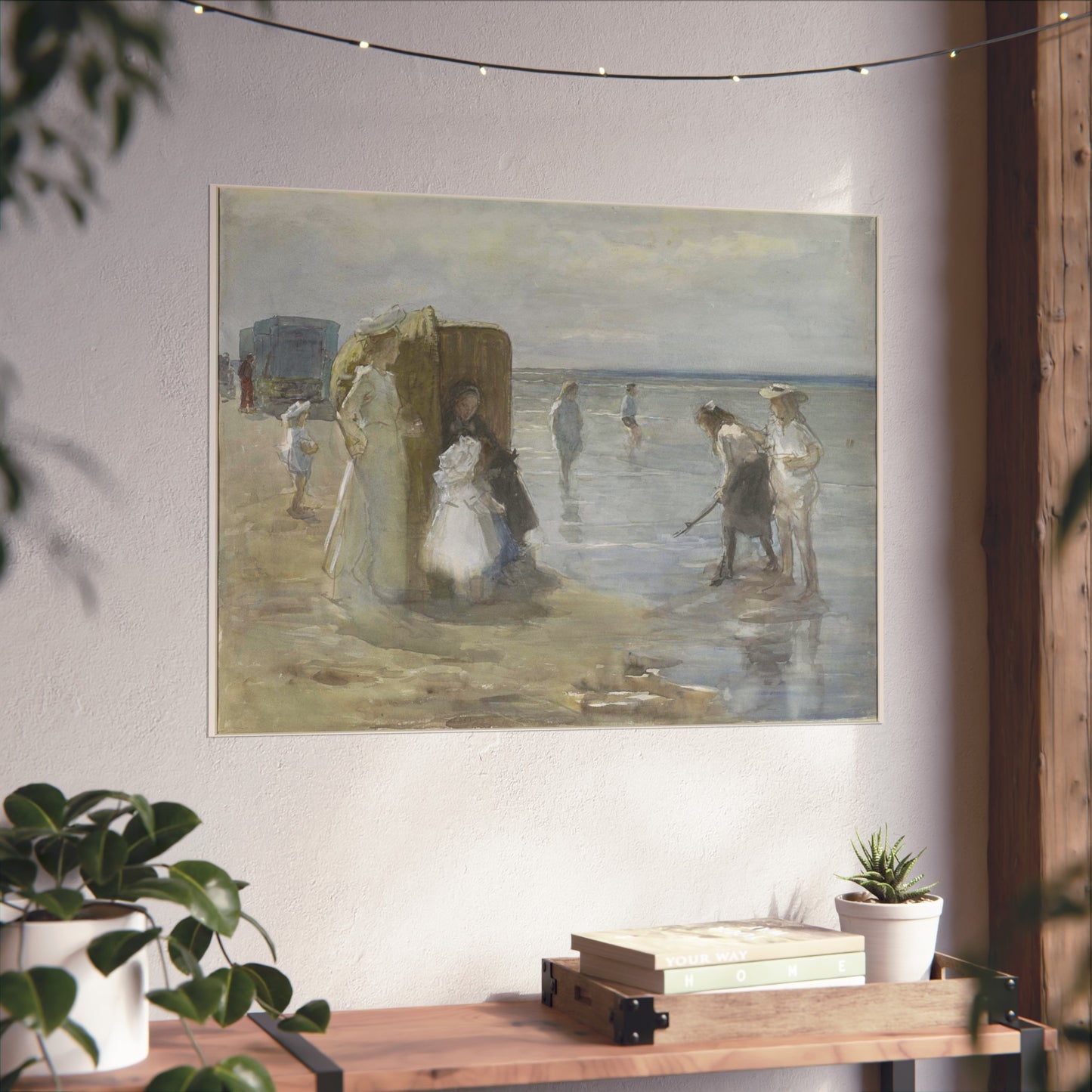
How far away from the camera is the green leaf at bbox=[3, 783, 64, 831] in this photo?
1.66m

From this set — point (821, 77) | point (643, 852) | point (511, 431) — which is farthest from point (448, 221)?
point (643, 852)

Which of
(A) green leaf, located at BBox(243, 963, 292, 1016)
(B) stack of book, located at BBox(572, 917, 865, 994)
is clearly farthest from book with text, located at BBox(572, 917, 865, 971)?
A: (A) green leaf, located at BBox(243, 963, 292, 1016)

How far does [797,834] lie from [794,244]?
3.55 feet

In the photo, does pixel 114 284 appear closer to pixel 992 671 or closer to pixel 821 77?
Answer: pixel 821 77

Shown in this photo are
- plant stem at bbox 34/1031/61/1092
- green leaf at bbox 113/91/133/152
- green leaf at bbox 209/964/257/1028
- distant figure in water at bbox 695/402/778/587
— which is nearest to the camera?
green leaf at bbox 113/91/133/152

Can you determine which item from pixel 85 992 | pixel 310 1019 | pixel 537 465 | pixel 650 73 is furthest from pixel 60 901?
pixel 650 73

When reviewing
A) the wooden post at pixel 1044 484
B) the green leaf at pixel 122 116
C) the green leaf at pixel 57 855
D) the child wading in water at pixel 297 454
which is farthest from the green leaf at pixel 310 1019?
the green leaf at pixel 122 116

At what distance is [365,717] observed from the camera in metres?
2.12

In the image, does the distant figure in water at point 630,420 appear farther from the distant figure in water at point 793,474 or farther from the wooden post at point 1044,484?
the wooden post at point 1044,484

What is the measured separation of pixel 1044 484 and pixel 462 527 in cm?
103

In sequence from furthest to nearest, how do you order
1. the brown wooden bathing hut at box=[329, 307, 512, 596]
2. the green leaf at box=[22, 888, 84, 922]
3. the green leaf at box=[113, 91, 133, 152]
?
1. the brown wooden bathing hut at box=[329, 307, 512, 596]
2. the green leaf at box=[22, 888, 84, 922]
3. the green leaf at box=[113, 91, 133, 152]

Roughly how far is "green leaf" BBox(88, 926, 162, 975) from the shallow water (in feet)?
3.04

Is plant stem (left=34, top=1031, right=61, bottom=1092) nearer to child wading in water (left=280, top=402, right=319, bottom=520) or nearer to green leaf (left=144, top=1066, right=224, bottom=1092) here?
green leaf (left=144, top=1066, right=224, bottom=1092)

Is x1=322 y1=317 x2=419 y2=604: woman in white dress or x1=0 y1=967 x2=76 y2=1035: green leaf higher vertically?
x1=322 y1=317 x2=419 y2=604: woman in white dress
